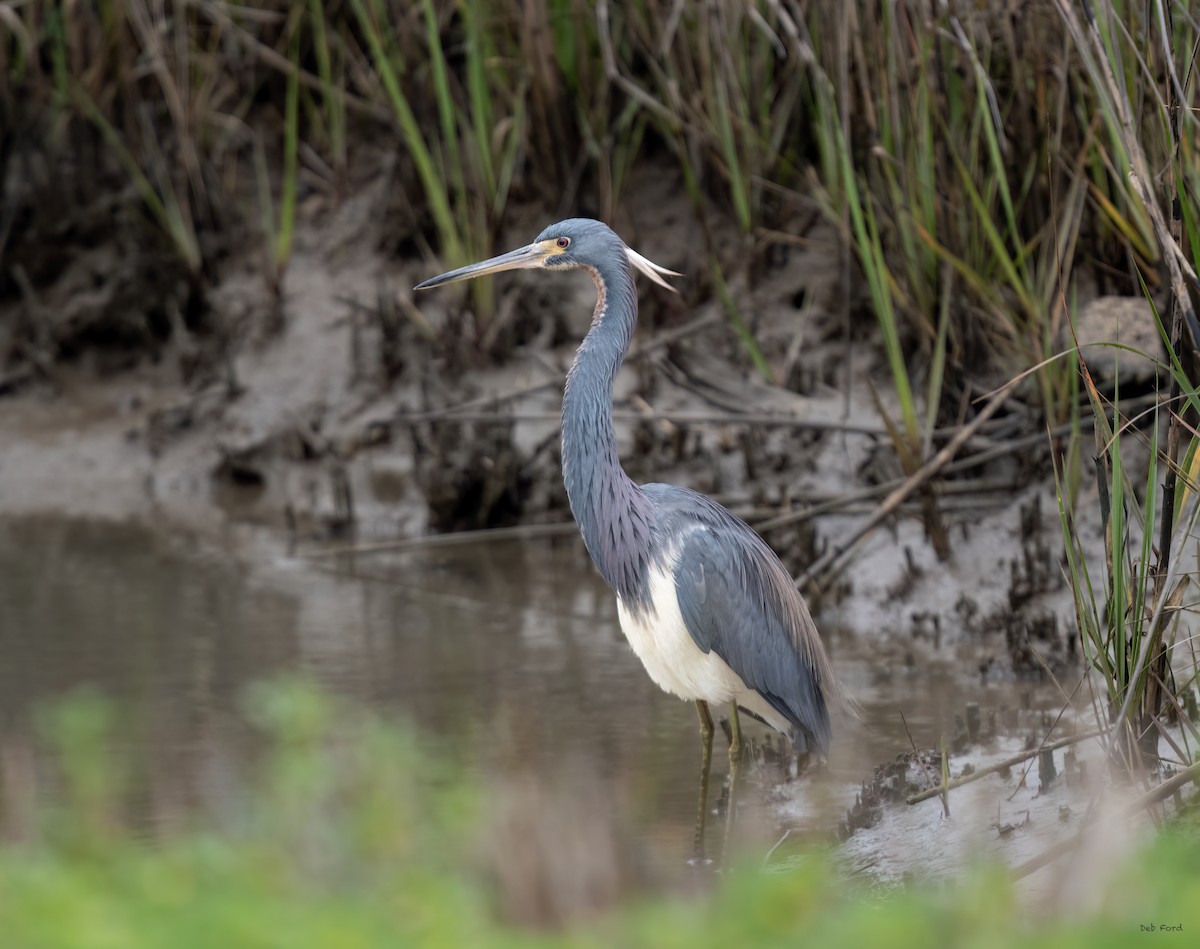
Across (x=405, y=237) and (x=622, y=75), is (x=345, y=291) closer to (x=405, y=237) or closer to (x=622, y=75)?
(x=405, y=237)

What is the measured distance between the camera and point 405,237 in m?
8.45

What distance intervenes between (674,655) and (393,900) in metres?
2.00

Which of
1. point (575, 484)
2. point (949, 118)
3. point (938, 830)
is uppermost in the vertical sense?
point (949, 118)

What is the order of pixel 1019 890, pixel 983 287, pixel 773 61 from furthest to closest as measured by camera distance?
pixel 773 61
pixel 983 287
pixel 1019 890

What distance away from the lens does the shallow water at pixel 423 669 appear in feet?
15.1

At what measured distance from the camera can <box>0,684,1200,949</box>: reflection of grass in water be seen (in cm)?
207

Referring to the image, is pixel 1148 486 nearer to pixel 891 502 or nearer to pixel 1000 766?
pixel 1000 766

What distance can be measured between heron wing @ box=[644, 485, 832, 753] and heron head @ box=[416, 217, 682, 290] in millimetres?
610

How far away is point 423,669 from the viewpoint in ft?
19.0

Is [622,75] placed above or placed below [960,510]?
above

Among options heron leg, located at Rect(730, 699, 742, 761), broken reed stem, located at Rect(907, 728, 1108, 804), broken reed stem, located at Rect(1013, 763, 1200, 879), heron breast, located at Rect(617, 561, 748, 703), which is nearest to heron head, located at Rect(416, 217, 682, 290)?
heron breast, located at Rect(617, 561, 748, 703)

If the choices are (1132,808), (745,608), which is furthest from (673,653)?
(1132,808)

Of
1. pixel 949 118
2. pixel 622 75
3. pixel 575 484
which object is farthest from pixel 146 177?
pixel 575 484

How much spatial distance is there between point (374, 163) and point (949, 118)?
11.9 ft
